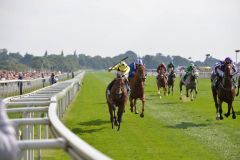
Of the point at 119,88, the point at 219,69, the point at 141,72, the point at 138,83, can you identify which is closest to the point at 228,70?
the point at 219,69

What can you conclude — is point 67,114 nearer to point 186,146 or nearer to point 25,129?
point 186,146

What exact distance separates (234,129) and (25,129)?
7.77 meters

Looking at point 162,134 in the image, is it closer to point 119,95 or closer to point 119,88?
point 119,95

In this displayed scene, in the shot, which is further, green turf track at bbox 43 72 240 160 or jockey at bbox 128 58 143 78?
jockey at bbox 128 58 143 78

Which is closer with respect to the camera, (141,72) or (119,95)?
(119,95)

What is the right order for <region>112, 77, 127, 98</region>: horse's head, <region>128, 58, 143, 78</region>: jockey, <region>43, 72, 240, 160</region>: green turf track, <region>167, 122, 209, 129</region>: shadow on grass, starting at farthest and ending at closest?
<region>128, 58, 143, 78</region>: jockey, <region>167, 122, 209, 129</region>: shadow on grass, <region>112, 77, 127, 98</region>: horse's head, <region>43, 72, 240, 160</region>: green turf track

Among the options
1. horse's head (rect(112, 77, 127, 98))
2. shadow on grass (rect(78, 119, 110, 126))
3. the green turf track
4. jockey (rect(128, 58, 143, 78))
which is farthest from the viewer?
jockey (rect(128, 58, 143, 78))

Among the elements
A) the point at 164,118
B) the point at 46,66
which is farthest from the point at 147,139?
the point at 46,66

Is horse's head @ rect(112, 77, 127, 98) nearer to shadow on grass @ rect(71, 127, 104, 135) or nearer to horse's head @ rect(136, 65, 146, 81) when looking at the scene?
shadow on grass @ rect(71, 127, 104, 135)

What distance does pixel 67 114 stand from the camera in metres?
18.1

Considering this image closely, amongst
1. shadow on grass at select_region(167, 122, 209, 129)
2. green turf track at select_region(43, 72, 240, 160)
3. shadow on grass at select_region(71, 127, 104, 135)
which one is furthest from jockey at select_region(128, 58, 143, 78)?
shadow on grass at select_region(71, 127, 104, 135)

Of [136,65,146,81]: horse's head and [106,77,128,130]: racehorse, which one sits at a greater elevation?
[136,65,146,81]: horse's head

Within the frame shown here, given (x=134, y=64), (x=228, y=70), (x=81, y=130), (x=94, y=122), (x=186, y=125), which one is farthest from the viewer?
(x=134, y=64)

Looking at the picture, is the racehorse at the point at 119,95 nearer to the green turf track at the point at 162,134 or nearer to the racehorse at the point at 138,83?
the green turf track at the point at 162,134
